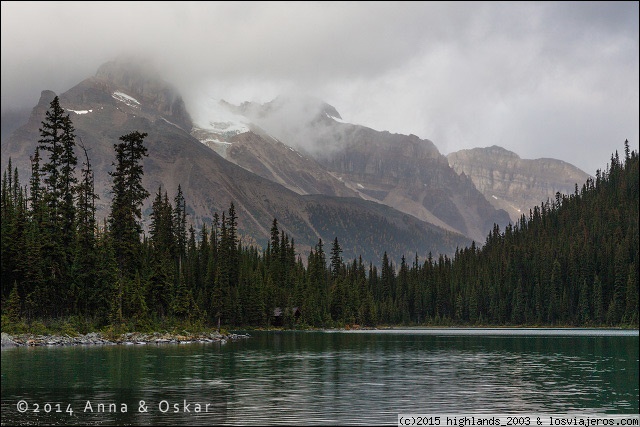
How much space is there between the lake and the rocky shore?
14.1 metres

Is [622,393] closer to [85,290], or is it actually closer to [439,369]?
[439,369]

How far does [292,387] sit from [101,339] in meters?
58.4

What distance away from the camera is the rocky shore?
92.8 meters

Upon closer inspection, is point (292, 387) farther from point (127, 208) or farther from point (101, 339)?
point (127, 208)

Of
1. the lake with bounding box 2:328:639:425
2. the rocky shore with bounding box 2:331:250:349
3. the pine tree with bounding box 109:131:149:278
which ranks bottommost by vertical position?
the lake with bounding box 2:328:639:425

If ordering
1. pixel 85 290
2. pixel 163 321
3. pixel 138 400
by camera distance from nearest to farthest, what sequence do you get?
pixel 138 400, pixel 85 290, pixel 163 321

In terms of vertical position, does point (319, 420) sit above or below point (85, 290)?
below

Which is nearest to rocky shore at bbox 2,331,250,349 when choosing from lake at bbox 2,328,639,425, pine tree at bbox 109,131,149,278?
pine tree at bbox 109,131,149,278

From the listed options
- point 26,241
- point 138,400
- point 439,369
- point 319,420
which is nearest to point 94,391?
point 138,400

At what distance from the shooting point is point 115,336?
104 meters

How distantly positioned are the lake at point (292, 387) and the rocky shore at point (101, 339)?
554 inches

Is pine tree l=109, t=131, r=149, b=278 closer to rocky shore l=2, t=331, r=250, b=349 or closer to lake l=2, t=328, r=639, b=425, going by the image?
rocky shore l=2, t=331, r=250, b=349

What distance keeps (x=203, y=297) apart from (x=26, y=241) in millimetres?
66590

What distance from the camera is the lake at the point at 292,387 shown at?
38281mm
